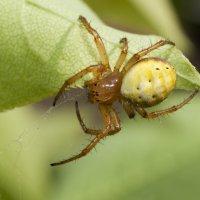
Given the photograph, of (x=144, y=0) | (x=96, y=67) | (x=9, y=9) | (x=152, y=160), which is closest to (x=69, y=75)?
(x=9, y=9)

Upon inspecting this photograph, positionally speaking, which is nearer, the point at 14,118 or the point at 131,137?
the point at 14,118

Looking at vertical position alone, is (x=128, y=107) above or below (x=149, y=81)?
below

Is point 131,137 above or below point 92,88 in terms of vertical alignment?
below

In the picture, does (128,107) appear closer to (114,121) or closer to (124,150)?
(114,121)

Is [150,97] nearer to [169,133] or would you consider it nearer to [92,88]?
[92,88]

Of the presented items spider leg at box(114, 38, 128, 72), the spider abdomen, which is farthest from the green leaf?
the spider abdomen

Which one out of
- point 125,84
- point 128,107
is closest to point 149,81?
point 125,84
